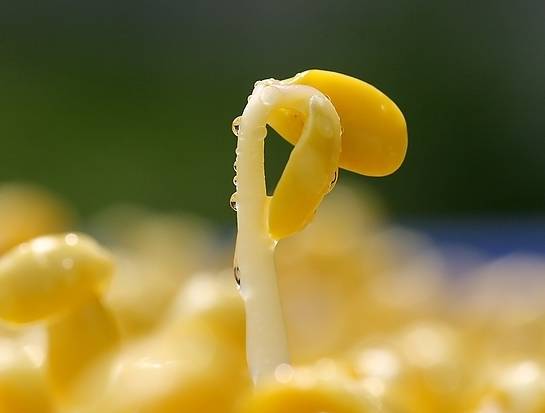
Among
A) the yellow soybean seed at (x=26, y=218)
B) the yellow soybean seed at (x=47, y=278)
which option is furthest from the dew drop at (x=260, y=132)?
the yellow soybean seed at (x=26, y=218)

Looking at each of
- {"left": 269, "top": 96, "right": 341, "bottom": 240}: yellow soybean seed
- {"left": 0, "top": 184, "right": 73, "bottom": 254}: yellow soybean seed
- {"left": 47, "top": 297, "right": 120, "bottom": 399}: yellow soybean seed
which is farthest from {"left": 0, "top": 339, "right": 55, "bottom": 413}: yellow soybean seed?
{"left": 0, "top": 184, "right": 73, "bottom": 254}: yellow soybean seed

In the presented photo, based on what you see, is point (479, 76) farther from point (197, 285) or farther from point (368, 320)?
point (197, 285)

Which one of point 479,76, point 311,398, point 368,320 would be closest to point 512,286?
point 368,320

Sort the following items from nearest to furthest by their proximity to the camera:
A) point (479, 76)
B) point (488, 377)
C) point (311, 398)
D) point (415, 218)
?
1. point (311, 398)
2. point (488, 377)
3. point (415, 218)
4. point (479, 76)

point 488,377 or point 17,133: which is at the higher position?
point 17,133

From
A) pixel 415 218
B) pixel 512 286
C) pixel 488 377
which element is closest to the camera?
pixel 488 377

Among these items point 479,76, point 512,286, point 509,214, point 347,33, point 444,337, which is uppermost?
point 347,33

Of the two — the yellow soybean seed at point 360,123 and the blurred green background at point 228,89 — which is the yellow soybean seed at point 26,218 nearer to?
the yellow soybean seed at point 360,123

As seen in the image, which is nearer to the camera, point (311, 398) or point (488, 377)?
point (311, 398)
